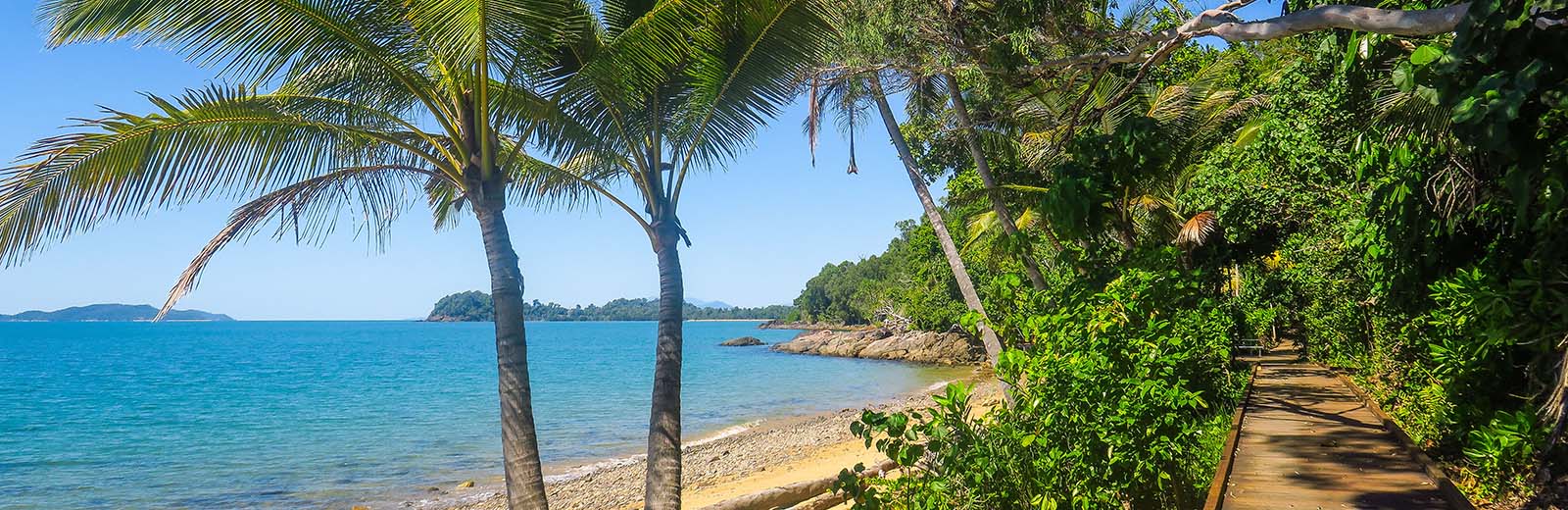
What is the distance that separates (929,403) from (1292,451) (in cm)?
1982

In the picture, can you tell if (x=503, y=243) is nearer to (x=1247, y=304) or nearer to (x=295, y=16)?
(x=295, y=16)

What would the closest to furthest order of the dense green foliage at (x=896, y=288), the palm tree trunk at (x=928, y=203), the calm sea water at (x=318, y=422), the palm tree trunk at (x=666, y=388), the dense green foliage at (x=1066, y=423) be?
the dense green foliage at (x=1066, y=423), the palm tree trunk at (x=666, y=388), the palm tree trunk at (x=928, y=203), the calm sea water at (x=318, y=422), the dense green foliage at (x=896, y=288)

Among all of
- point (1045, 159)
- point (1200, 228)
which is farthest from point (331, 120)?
point (1200, 228)

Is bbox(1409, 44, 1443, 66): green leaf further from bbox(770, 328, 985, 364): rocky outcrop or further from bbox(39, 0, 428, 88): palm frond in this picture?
bbox(770, 328, 985, 364): rocky outcrop

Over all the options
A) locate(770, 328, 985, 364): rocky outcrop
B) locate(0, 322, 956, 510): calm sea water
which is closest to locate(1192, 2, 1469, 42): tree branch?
locate(0, 322, 956, 510): calm sea water

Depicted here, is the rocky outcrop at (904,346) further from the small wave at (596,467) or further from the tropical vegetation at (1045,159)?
the tropical vegetation at (1045,159)

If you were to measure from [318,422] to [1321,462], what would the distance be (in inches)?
1180

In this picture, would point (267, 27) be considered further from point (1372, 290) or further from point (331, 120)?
point (1372, 290)

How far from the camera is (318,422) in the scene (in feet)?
95.9

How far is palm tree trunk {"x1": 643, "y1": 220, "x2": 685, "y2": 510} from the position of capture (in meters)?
7.49

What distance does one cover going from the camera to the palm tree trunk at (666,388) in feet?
24.6

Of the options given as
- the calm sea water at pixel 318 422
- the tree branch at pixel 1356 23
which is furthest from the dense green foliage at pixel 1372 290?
the calm sea water at pixel 318 422

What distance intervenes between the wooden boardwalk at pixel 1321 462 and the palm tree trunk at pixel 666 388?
14.1 feet

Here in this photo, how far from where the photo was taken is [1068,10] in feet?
22.2
